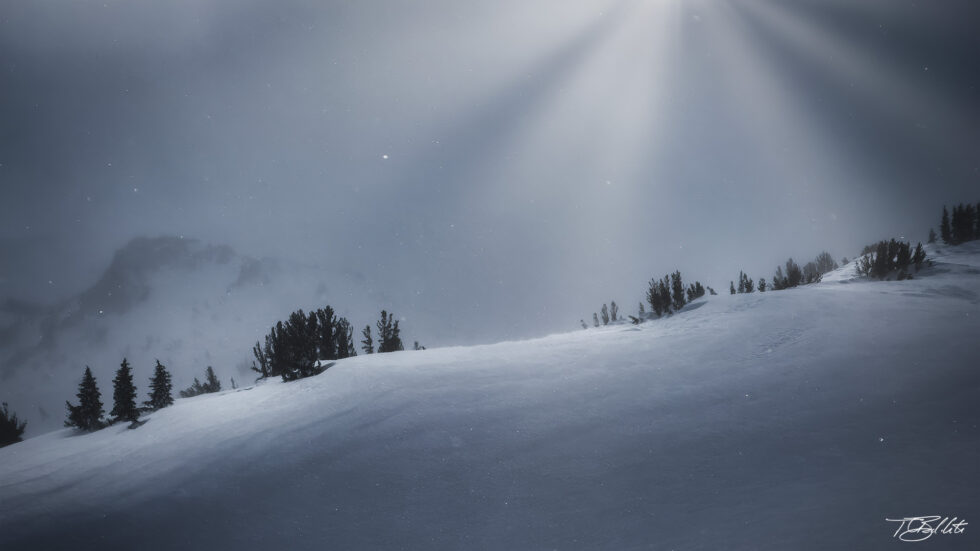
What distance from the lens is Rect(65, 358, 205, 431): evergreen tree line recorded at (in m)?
8.67

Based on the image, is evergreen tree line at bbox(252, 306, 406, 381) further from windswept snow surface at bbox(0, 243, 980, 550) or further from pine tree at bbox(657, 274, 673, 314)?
pine tree at bbox(657, 274, 673, 314)

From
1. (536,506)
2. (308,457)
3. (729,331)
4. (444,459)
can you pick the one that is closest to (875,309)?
(729,331)

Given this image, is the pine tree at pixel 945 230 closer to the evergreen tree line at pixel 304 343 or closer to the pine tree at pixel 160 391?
Result: the evergreen tree line at pixel 304 343

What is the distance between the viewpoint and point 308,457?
14.9 ft

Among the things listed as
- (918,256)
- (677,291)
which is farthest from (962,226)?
(677,291)

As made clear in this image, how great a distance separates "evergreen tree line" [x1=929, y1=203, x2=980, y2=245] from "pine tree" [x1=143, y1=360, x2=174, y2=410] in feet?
88.9

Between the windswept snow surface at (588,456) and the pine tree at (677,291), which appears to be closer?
the windswept snow surface at (588,456)

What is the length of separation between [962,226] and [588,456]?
72.5 feet

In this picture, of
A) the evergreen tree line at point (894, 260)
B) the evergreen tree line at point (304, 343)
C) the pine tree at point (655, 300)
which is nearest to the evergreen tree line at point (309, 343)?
the evergreen tree line at point (304, 343)

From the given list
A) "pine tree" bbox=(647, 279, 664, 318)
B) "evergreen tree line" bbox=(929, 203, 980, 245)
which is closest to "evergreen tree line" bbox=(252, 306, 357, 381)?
"pine tree" bbox=(647, 279, 664, 318)

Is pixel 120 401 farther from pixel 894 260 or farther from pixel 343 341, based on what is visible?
pixel 894 260

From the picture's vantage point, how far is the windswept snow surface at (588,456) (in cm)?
285
